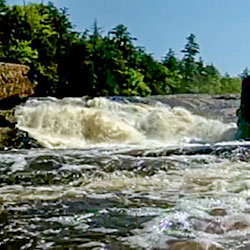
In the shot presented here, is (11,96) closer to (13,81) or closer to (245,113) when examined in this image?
(13,81)

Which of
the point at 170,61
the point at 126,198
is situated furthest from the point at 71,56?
the point at 126,198

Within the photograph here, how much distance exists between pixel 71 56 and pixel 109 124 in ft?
23.1

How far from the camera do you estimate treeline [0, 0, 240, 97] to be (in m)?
14.8

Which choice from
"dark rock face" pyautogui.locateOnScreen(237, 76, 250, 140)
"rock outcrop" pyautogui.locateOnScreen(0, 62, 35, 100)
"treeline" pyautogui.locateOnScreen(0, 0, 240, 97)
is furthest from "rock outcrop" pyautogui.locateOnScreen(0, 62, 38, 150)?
"treeline" pyautogui.locateOnScreen(0, 0, 240, 97)

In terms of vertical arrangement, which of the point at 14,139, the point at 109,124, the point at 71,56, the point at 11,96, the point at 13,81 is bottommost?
the point at 14,139

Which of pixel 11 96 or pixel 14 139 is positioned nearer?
pixel 11 96

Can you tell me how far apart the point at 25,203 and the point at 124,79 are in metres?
13.3

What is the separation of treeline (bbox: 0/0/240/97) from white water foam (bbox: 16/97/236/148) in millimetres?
4563

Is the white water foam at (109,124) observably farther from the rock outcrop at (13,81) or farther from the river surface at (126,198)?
the rock outcrop at (13,81)

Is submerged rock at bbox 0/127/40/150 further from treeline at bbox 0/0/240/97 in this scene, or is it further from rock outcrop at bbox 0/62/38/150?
treeline at bbox 0/0/240/97

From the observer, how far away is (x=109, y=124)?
9117 mm

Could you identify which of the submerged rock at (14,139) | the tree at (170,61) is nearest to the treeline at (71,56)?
the tree at (170,61)

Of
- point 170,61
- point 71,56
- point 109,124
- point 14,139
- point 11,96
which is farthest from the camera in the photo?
point 170,61

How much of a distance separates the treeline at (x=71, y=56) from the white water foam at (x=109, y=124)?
15.0ft
